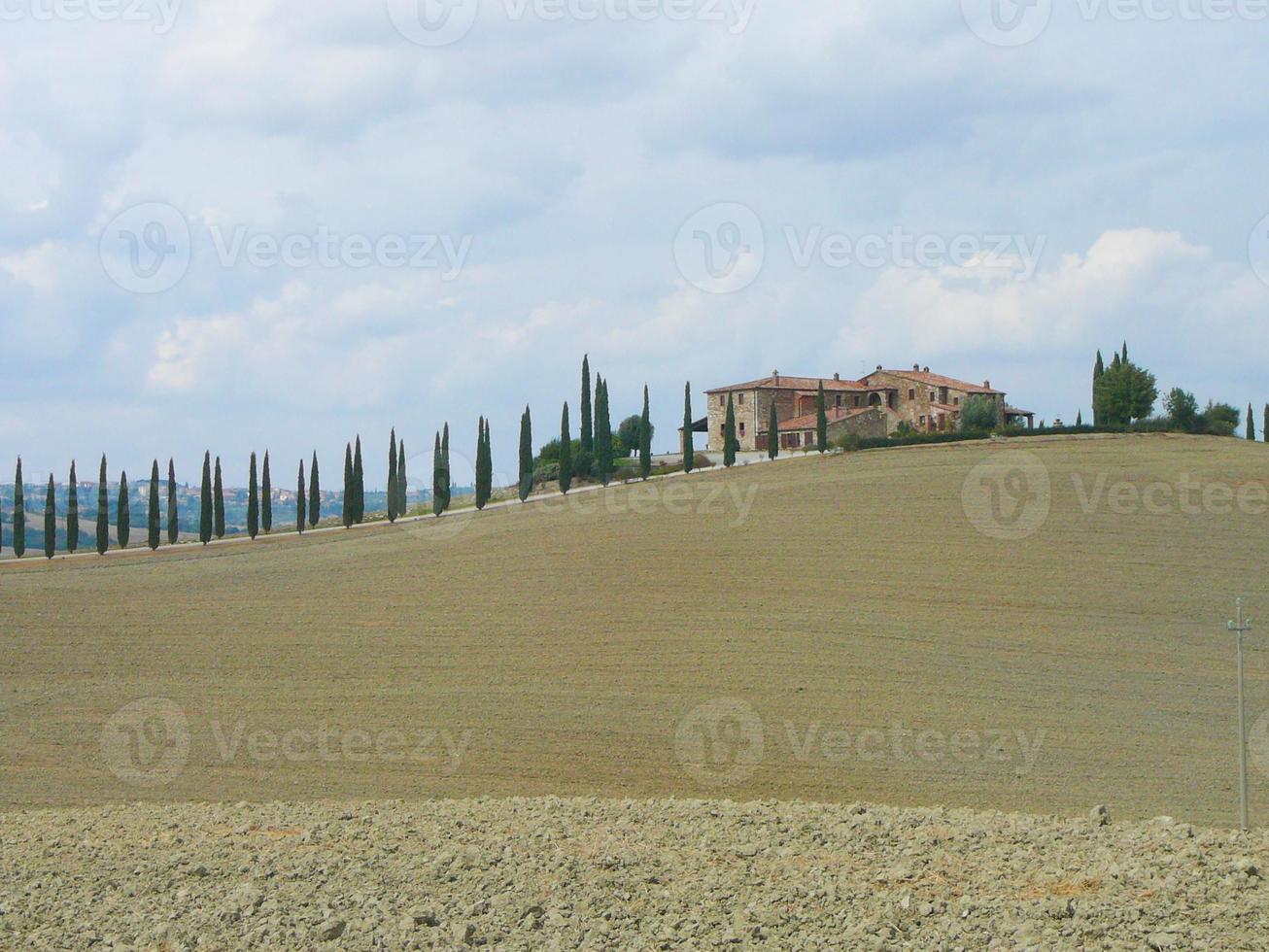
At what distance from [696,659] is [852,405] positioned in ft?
198

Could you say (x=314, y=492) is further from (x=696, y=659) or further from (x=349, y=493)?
(x=696, y=659)

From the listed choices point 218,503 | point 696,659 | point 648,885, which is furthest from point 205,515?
point 648,885

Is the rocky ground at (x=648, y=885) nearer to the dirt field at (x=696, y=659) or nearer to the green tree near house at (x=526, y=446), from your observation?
the dirt field at (x=696, y=659)

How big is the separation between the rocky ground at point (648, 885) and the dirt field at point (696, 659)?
31.7ft

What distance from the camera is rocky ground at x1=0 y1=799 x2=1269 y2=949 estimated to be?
1067 centimetres

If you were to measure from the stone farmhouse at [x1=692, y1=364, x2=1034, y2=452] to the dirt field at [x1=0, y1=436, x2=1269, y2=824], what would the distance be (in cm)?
2739

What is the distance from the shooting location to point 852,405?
8912cm

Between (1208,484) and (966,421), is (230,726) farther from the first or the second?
(966,421)

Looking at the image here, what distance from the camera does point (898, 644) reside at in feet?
107

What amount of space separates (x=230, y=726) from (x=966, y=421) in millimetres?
61127

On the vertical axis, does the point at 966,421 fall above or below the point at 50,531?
above

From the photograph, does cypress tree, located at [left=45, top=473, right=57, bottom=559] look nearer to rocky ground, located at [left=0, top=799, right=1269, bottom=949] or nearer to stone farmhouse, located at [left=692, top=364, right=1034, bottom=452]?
stone farmhouse, located at [left=692, top=364, right=1034, bottom=452]

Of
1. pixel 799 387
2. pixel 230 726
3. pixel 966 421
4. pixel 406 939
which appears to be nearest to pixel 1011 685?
pixel 230 726

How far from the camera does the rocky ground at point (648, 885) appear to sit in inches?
420
